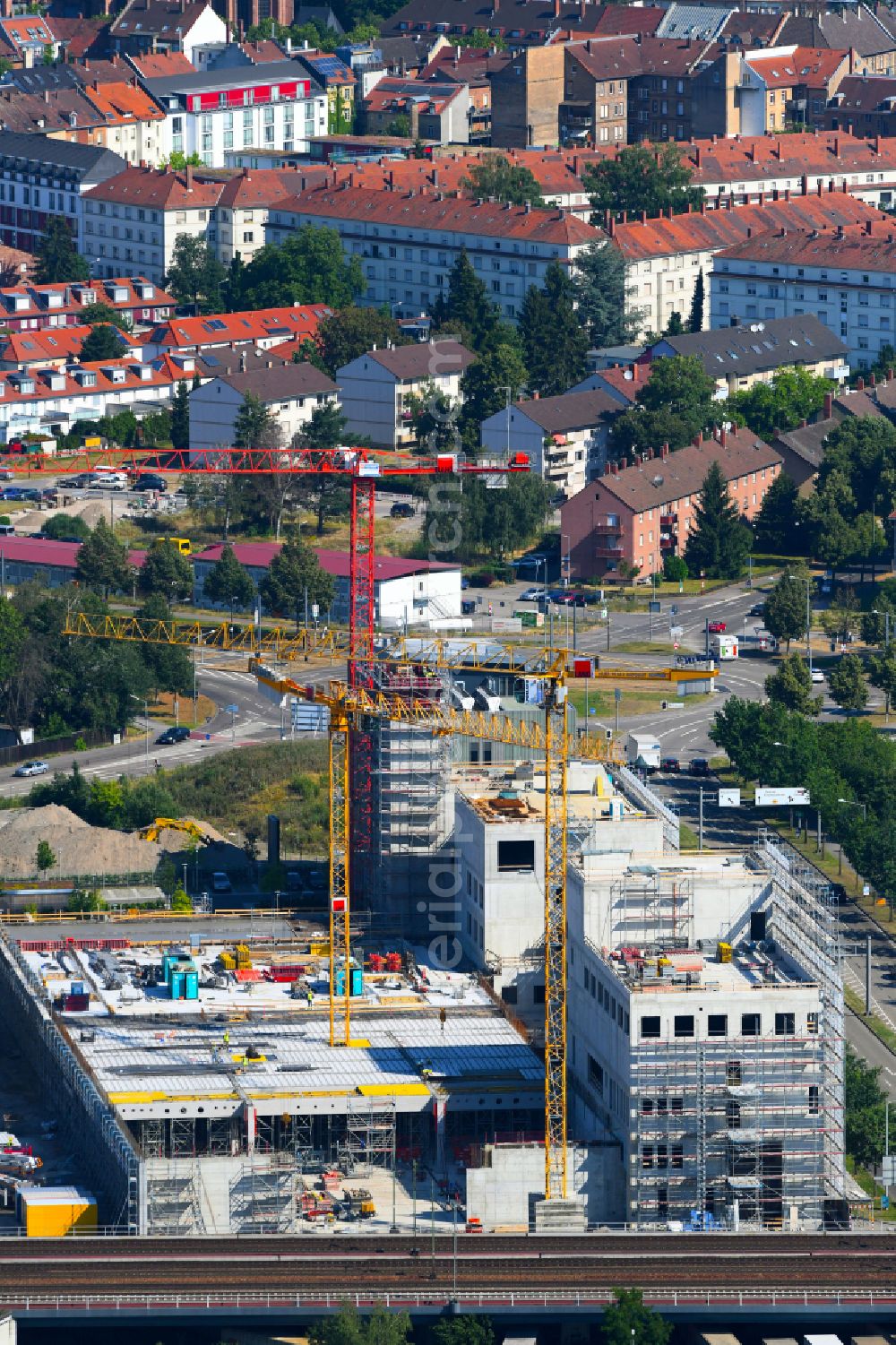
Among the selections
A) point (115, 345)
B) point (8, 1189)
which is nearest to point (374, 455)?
point (115, 345)

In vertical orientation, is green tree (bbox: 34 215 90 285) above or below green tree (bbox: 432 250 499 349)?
below

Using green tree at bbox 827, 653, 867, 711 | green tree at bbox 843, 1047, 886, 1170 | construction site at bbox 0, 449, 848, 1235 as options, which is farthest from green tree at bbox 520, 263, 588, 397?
green tree at bbox 843, 1047, 886, 1170

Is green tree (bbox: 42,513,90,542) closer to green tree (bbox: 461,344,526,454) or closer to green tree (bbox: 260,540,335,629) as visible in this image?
green tree (bbox: 260,540,335,629)

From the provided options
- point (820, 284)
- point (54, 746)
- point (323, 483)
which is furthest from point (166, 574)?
point (820, 284)

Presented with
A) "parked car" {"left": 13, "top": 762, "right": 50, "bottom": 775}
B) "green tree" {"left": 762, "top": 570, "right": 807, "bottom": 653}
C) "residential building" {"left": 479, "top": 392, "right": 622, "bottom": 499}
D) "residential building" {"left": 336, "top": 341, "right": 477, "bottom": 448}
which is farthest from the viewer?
"residential building" {"left": 336, "top": 341, "right": 477, "bottom": 448}

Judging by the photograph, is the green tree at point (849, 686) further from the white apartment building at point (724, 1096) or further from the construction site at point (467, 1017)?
the white apartment building at point (724, 1096)

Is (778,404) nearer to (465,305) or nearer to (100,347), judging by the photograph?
(465,305)
